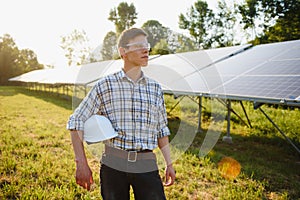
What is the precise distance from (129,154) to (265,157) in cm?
390

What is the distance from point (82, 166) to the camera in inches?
63.1

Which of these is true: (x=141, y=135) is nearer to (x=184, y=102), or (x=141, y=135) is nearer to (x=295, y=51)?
(x=295, y=51)

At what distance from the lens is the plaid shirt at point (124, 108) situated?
1.77 m

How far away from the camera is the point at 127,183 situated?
5.80 ft

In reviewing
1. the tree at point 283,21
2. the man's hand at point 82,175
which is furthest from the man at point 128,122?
the tree at point 283,21

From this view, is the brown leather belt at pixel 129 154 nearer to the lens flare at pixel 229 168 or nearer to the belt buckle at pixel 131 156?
the belt buckle at pixel 131 156

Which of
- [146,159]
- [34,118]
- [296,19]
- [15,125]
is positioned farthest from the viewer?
[296,19]

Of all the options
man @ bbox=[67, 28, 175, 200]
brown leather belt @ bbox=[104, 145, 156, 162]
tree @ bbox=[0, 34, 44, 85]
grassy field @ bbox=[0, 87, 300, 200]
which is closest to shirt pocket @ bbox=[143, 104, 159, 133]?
man @ bbox=[67, 28, 175, 200]

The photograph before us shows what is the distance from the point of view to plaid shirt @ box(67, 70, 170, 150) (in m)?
1.77

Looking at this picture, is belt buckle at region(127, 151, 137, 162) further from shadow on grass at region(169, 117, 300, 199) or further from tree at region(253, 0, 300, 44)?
tree at region(253, 0, 300, 44)

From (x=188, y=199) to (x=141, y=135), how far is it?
1.71 meters

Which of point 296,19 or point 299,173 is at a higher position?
point 296,19

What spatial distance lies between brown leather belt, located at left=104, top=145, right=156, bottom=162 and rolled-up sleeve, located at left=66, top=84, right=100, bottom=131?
0.94 ft

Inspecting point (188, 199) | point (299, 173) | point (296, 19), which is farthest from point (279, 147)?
point (296, 19)
